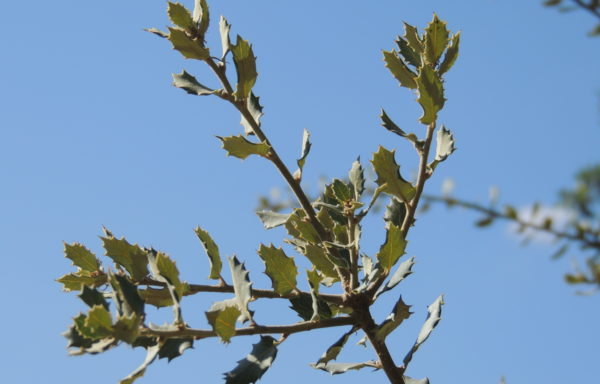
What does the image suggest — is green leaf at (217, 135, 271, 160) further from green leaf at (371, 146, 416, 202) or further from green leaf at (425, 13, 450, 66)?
green leaf at (425, 13, 450, 66)

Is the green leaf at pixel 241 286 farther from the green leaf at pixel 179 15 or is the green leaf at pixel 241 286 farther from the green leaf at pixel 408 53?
the green leaf at pixel 408 53

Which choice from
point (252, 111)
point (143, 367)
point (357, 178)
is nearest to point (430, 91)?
point (357, 178)

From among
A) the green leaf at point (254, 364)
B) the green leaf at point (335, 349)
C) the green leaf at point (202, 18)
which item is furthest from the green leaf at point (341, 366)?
the green leaf at point (202, 18)

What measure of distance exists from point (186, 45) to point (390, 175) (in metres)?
0.52

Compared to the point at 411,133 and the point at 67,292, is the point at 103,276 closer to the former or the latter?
the point at 67,292

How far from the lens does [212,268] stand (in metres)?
1.58

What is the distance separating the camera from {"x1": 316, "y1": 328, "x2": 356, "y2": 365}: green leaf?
5.05ft

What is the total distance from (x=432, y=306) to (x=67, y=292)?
0.81m

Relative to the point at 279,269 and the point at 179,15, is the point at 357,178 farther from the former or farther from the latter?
the point at 179,15

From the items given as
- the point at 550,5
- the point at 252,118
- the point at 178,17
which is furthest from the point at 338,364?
the point at 550,5

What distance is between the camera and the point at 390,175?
163cm

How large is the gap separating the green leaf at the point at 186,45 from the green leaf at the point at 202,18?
4 centimetres

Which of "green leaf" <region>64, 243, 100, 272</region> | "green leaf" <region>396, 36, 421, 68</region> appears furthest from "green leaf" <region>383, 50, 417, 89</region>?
"green leaf" <region>64, 243, 100, 272</region>

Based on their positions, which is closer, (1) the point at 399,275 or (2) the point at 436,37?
(1) the point at 399,275
